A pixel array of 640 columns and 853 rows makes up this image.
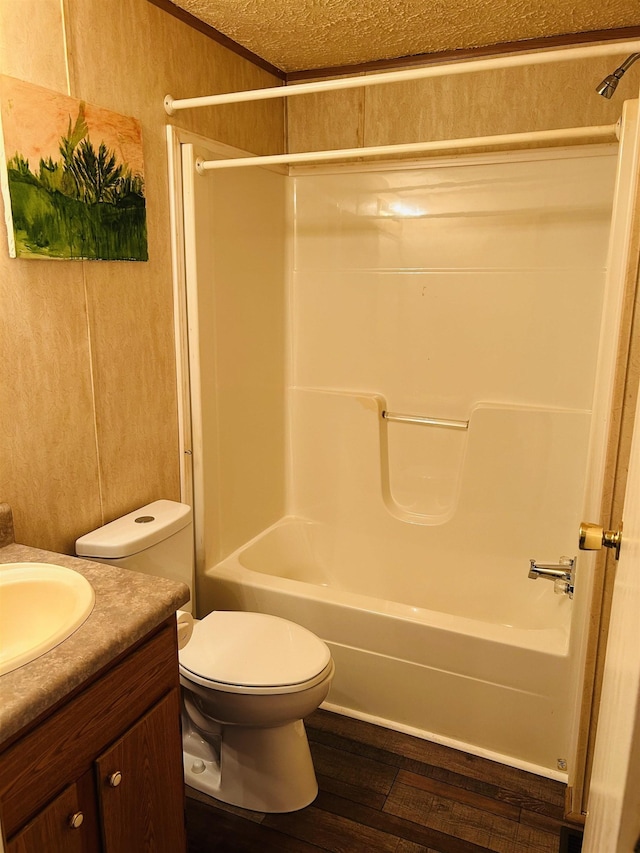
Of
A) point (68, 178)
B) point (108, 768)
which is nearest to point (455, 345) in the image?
point (68, 178)

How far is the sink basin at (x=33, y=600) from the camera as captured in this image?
4.09 ft

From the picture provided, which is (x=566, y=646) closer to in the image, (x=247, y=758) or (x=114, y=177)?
(x=247, y=758)

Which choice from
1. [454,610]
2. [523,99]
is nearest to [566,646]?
[454,610]

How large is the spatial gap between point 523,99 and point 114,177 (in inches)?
57.9

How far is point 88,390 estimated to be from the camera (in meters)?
1.75

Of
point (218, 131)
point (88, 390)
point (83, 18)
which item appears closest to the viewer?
point (83, 18)

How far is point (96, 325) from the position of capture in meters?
1.76

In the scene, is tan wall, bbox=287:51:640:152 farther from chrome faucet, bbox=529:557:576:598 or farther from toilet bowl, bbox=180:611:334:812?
toilet bowl, bbox=180:611:334:812

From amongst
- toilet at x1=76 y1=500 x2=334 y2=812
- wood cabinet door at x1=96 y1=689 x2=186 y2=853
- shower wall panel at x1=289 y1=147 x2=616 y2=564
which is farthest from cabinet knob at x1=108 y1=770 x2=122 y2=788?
shower wall panel at x1=289 y1=147 x2=616 y2=564

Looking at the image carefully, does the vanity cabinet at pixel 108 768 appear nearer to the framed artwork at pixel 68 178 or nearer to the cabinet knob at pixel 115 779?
the cabinet knob at pixel 115 779

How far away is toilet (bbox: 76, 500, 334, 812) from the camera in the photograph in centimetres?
167

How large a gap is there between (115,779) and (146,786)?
0.42 feet

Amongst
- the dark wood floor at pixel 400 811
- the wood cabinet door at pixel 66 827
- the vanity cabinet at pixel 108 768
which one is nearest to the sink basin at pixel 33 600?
the vanity cabinet at pixel 108 768

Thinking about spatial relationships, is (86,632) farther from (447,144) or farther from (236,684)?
(447,144)
